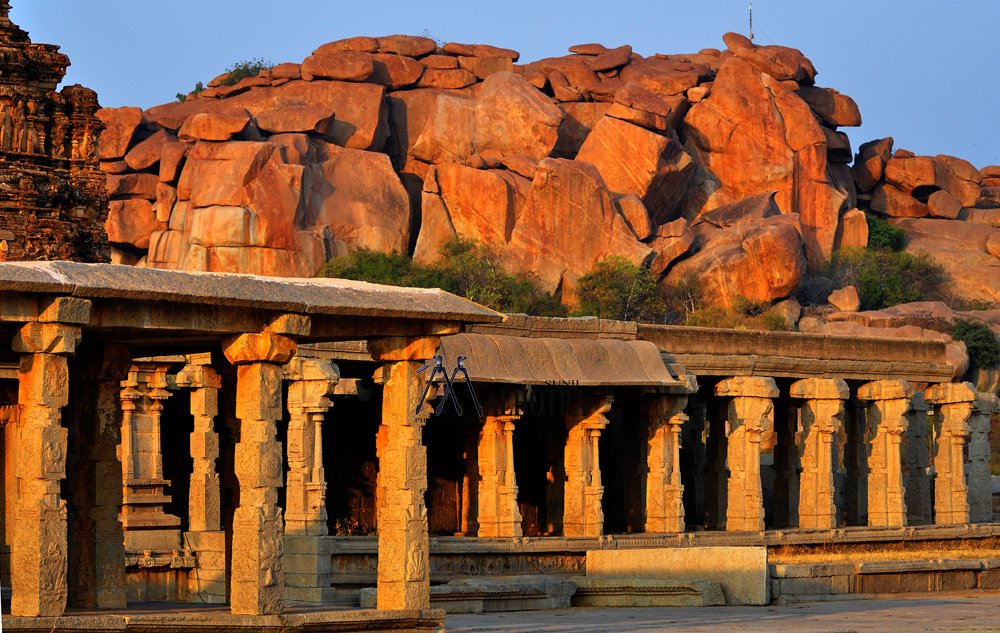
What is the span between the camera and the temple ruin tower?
17.3m

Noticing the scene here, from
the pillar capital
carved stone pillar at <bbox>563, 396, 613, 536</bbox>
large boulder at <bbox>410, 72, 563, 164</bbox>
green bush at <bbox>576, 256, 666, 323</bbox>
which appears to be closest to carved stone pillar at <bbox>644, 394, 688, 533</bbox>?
carved stone pillar at <bbox>563, 396, 613, 536</bbox>

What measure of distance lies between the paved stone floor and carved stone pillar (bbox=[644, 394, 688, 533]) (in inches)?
213

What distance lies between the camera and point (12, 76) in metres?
18.0

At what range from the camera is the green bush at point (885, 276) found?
203 feet

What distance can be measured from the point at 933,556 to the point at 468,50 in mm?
48096

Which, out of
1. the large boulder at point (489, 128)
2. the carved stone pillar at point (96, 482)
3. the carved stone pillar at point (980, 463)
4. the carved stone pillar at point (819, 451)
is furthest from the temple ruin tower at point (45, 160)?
the large boulder at point (489, 128)

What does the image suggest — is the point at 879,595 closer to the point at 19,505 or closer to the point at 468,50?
the point at 19,505

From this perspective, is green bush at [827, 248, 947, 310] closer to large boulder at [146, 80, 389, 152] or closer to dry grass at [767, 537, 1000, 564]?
large boulder at [146, 80, 389, 152]

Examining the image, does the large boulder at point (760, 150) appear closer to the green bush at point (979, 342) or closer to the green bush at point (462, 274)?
the green bush at point (462, 274)

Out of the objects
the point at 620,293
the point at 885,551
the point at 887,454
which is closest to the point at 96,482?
the point at 885,551

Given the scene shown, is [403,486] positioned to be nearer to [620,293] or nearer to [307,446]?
[307,446]

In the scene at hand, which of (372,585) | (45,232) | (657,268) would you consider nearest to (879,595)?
(372,585)

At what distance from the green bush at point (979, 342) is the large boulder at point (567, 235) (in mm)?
12767

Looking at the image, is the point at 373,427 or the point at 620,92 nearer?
the point at 373,427
